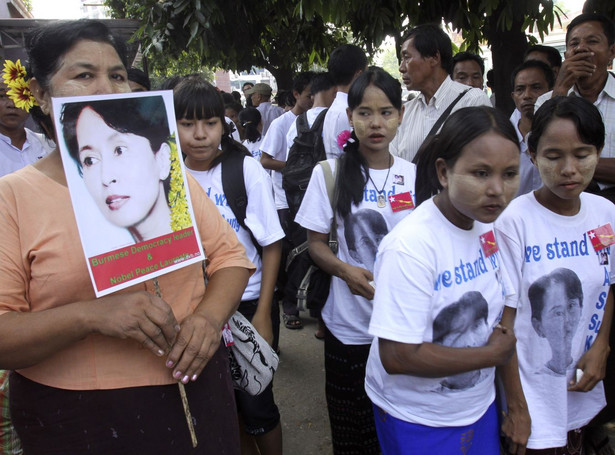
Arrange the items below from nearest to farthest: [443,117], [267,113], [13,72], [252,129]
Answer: [13,72] < [443,117] < [252,129] < [267,113]

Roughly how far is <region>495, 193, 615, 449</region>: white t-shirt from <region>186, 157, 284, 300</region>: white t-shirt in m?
0.93

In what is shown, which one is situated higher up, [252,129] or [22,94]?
[22,94]

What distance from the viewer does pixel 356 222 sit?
7.07 feet

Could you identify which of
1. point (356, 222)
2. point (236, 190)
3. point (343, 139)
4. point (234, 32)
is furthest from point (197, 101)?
point (234, 32)

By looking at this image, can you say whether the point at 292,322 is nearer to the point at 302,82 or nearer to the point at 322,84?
the point at 322,84

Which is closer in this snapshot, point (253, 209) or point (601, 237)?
point (601, 237)

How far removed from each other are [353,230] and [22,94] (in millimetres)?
1315

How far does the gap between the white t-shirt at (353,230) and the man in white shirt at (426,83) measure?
84cm

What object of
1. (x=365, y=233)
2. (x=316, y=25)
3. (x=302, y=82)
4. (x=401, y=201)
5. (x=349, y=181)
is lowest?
(x=365, y=233)

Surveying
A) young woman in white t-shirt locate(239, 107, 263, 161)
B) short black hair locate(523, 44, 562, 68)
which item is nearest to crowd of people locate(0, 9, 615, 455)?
short black hair locate(523, 44, 562, 68)

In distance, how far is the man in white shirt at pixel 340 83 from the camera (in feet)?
11.1

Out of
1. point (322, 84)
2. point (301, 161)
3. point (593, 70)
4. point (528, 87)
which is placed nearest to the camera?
point (593, 70)

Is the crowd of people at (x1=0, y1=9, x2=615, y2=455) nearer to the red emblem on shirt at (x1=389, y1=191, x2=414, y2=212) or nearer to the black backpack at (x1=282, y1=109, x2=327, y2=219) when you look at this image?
the red emblem on shirt at (x1=389, y1=191, x2=414, y2=212)

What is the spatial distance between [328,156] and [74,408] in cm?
251
